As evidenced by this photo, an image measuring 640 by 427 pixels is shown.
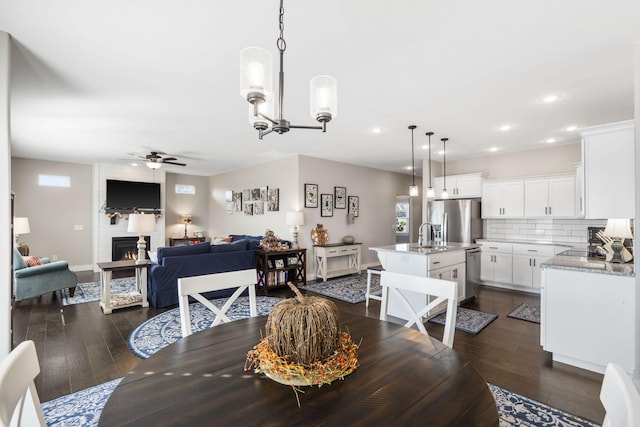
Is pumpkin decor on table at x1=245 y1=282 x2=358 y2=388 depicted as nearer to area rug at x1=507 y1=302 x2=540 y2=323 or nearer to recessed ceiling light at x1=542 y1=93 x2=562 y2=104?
recessed ceiling light at x1=542 y1=93 x2=562 y2=104

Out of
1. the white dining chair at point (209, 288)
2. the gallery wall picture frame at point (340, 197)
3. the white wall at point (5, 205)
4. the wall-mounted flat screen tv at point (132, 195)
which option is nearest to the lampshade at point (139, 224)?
the white wall at point (5, 205)

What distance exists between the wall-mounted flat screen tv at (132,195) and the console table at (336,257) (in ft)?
15.8

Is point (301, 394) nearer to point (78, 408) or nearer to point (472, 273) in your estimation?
point (78, 408)

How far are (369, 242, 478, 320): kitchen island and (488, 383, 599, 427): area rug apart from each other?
1.57m

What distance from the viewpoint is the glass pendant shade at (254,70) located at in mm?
1413

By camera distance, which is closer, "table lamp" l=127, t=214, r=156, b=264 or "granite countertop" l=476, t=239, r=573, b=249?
"table lamp" l=127, t=214, r=156, b=264

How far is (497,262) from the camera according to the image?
18.5 ft

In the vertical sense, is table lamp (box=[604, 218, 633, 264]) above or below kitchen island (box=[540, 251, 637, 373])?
above

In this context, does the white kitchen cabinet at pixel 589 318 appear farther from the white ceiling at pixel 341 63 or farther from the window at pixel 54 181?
the window at pixel 54 181

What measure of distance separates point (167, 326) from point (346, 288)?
2.99 meters

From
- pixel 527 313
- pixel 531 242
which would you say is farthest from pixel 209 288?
pixel 531 242

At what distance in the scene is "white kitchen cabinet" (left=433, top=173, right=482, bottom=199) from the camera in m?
6.14

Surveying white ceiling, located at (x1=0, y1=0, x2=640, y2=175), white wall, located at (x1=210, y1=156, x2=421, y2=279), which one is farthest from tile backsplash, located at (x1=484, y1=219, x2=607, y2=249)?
white wall, located at (x1=210, y1=156, x2=421, y2=279)

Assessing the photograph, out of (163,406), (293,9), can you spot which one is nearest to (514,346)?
(163,406)
